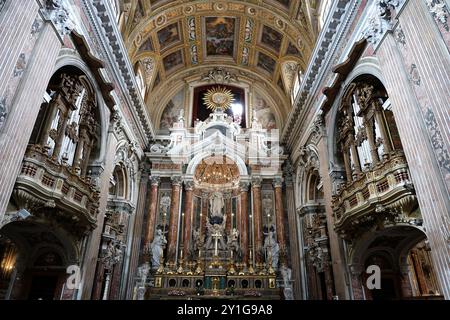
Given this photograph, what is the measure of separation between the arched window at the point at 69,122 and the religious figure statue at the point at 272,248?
31.8 feet

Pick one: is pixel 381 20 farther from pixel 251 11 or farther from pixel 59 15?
pixel 251 11

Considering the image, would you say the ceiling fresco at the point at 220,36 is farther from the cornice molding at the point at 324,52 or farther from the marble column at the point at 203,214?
the marble column at the point at 203,214

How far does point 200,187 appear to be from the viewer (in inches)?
731

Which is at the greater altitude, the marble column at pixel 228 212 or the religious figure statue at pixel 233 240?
the marble column at pixel 228 212

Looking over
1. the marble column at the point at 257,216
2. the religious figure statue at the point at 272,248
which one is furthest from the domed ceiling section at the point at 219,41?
the religious figure statue at the point at 272,248

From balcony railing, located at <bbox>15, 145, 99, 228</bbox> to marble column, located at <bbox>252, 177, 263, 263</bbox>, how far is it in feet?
28.3

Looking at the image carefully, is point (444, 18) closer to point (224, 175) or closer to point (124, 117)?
point (124, 117)

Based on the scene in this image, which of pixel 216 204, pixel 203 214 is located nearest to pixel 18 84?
pixel 203 214

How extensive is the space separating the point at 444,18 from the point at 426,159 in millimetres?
2906

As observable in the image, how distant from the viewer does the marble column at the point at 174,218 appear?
52.3ft

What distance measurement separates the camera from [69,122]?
1038 centimetres

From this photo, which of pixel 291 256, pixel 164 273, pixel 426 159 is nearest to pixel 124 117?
pixel 164 273

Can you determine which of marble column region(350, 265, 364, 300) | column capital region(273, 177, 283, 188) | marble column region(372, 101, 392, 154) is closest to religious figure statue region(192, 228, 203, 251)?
column capital region(273, 177, 283, 188)

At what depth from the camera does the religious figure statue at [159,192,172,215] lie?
686 inches
